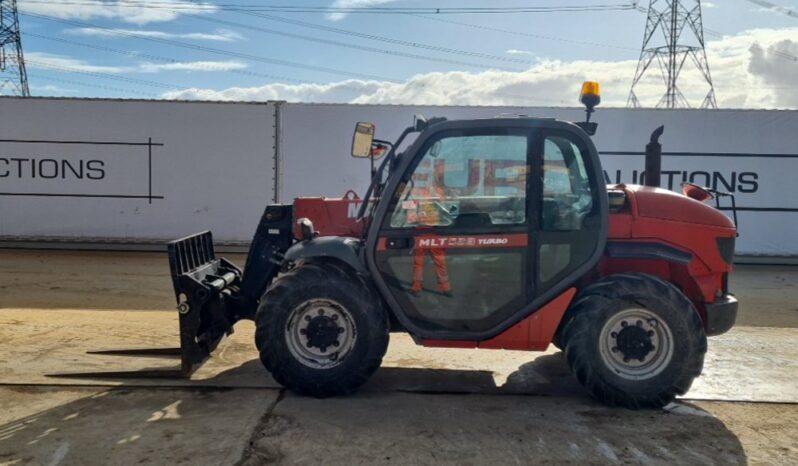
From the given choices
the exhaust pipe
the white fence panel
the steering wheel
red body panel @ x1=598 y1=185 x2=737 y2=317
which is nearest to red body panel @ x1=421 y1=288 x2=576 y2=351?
red body panel @ x1=598 y1=185 x2=737 y2=317

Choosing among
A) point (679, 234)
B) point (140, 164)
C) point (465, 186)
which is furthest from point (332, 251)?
point (140, 164)

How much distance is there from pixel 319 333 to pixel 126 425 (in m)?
1.30

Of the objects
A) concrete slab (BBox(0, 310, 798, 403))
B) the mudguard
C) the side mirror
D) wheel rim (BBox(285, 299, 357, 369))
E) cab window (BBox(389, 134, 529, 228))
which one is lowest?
concrete slab (BBox(0, 310, 798, 403))

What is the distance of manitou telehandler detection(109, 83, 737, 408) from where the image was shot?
14.4ft

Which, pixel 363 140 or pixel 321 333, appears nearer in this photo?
pixel 321 333

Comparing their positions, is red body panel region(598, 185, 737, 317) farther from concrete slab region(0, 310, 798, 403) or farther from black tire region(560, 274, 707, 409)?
concrete slab region(0, 310, 798, 403)

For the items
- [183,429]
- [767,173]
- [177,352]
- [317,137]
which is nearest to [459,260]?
[183,429]

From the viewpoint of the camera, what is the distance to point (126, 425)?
4070mm

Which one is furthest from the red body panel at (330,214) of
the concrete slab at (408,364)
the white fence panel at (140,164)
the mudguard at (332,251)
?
the white fence panel at (140,164)

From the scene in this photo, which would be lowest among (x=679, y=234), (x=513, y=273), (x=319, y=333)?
(x=319, y=333)

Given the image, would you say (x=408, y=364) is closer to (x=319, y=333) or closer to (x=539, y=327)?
(x=319, y=333)

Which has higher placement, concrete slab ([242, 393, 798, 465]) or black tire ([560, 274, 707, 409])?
black tire ([560, 274, 707, 409])

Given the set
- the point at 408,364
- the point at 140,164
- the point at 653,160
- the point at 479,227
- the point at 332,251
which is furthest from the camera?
the point at 140,164

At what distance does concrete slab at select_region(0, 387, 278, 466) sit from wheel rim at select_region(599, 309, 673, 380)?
7.52ft
